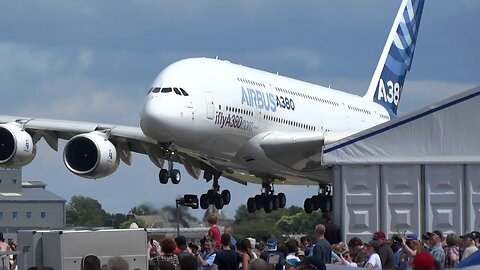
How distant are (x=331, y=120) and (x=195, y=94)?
9942mm

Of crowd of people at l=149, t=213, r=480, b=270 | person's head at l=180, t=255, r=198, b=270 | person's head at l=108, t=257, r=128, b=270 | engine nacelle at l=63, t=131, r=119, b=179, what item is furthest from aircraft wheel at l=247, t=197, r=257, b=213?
person's head at l=108, t=257, r=128, b=270

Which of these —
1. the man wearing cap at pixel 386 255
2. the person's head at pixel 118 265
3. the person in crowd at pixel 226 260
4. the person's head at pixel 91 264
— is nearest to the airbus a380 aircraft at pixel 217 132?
the man wearing cap at pixel 386 255

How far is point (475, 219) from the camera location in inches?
1156

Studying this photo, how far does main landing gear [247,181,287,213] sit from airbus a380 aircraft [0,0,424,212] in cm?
5

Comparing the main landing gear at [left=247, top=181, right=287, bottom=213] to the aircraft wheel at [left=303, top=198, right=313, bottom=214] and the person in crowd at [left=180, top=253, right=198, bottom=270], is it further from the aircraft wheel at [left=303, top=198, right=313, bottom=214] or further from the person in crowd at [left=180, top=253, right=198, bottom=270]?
the person in crowd at [left=180, top=253, right=198, bottom=270]

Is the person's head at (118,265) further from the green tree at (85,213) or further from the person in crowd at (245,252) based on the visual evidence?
the green tree at (85,213)

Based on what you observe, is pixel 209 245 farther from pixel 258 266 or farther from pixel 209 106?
pixel 209 106

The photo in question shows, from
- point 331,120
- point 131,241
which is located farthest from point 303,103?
point 131,241

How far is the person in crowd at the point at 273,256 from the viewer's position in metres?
21.1

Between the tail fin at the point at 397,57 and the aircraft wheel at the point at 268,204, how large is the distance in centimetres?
1282

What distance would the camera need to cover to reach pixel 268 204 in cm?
5034

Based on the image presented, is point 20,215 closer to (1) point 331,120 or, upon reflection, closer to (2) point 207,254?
(1) point 331,120

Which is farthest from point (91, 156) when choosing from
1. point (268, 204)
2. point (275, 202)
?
point (275, 202)

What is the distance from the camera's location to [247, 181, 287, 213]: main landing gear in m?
49.7
